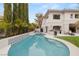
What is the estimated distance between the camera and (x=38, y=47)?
13.2 ft

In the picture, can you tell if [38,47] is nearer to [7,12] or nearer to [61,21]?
[61,21]

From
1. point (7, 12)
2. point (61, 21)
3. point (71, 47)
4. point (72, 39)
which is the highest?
point (7, 12)

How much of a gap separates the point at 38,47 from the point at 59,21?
2.07 feet

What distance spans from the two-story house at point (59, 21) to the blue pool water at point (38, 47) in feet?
0.76

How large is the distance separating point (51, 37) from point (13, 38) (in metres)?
0.71

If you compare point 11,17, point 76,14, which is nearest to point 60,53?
point 76,14

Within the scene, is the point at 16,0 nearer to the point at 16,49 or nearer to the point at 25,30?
the point at 25,30

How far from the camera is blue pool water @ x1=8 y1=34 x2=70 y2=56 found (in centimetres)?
398

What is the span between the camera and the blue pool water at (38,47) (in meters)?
3.98

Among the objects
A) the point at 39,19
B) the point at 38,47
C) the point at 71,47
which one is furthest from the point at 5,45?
the point at 71,47

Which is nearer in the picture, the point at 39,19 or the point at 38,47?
the point at 38,47

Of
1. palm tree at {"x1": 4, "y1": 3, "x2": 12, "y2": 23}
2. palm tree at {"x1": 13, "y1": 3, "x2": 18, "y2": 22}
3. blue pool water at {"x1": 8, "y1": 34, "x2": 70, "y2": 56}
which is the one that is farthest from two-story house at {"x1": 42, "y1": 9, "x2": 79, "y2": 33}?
palm tree at {"x1": 4, "y1": 3, "x2": 12, "y2": 23}

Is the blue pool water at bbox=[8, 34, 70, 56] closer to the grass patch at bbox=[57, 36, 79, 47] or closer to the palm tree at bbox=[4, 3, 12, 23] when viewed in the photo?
the grass patch at bbox=[57, 36, 79, 47]

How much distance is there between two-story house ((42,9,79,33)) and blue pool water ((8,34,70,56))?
0.23m
